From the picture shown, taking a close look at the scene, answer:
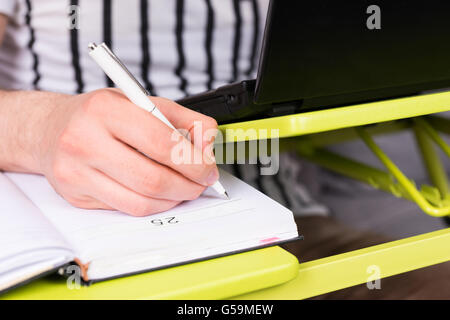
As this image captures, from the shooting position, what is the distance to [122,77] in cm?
37

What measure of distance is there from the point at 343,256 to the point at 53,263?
207 mm

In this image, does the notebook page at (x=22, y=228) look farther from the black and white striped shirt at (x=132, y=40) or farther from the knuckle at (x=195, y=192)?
the black and white striped shirt at (x=132, y=40)

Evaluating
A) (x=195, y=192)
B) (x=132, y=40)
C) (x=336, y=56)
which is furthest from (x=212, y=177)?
(x=132, y=40)

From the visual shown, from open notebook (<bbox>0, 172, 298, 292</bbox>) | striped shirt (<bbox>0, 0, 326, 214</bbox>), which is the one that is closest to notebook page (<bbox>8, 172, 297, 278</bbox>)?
open notebook (<bbox>0, 172, 298, 292</bbox>)

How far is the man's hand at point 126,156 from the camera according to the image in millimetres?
375

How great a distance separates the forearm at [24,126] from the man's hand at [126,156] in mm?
60

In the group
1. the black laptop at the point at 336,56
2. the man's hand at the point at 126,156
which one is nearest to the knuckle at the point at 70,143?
the man's hand at the point at 126,156

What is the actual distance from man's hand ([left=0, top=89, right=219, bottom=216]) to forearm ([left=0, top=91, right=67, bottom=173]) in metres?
0.06

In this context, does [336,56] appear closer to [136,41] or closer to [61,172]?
[61,172]

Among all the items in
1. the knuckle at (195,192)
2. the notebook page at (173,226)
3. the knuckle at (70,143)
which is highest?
the knuckle at (70,143)

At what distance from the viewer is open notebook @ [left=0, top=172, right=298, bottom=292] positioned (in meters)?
0.33

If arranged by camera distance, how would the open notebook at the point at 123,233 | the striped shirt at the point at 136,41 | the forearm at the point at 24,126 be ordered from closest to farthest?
the open notebook at the point at 123,233
the forearm at the point at 24,126
the striped shirt at the point at 136,41

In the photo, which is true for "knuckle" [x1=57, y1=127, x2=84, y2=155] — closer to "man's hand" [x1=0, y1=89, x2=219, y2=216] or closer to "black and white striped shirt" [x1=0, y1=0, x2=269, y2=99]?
"man's hand" [x1=0, y1=89, x2=219, y2=216]

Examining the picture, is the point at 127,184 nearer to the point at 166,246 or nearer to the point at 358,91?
the point at 166,246
